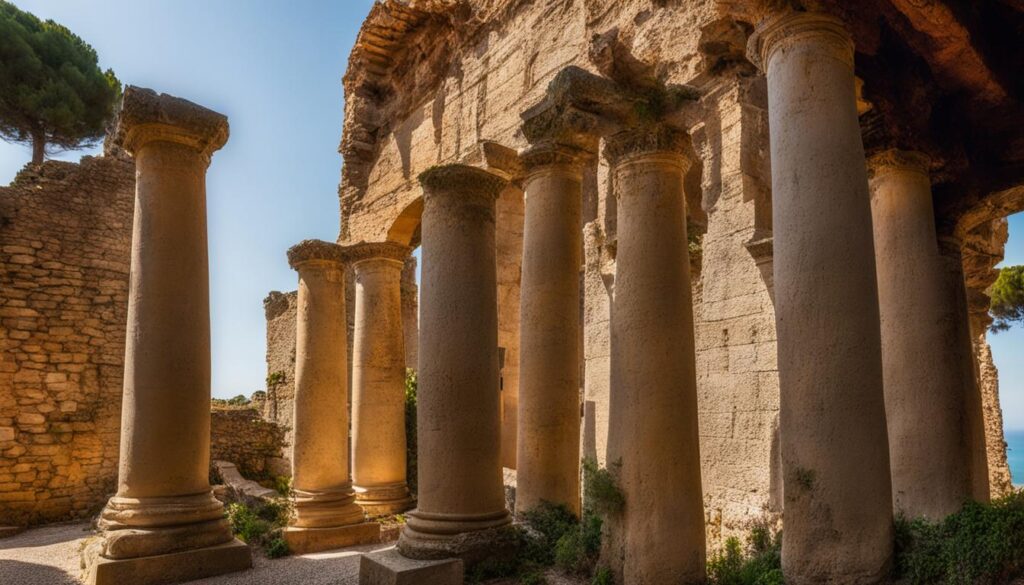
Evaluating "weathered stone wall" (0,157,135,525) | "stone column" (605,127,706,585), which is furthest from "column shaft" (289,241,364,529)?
"weathered stone wall" (0,157,135,525)

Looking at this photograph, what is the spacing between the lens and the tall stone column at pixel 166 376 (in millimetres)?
7031

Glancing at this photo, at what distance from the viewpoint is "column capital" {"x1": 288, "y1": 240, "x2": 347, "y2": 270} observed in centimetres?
1195

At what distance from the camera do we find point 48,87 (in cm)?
2131

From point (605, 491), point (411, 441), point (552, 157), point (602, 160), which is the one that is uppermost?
point (602, 160)

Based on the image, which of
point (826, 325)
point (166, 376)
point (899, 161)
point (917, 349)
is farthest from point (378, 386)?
point (826, 325)

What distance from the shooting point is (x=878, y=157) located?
710 cm

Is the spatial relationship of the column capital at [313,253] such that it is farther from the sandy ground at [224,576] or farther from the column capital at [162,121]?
the sandy ground at [224,576]

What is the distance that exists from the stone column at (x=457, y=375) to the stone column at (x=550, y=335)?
110cm

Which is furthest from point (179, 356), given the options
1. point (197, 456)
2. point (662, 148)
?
point (662, 148)

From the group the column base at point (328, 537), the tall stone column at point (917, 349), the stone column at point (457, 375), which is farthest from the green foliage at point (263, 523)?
the tall stone column at point (917, 349)

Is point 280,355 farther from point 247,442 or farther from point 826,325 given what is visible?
point 826,325

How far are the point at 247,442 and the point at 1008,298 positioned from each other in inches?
908

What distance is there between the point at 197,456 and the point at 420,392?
245 cm

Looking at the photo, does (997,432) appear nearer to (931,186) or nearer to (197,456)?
(931,186)
